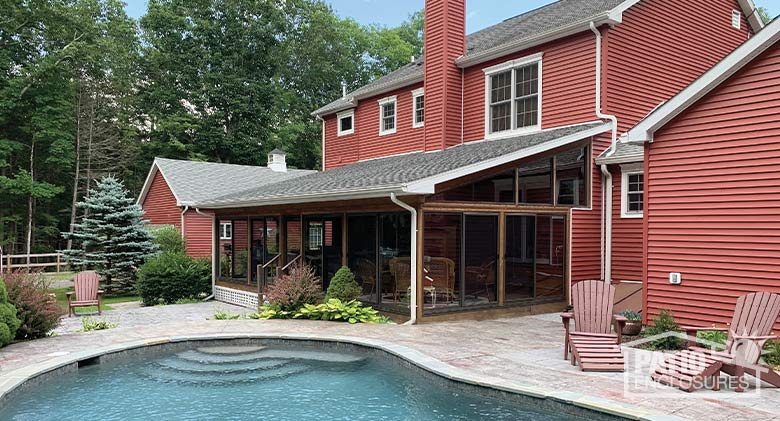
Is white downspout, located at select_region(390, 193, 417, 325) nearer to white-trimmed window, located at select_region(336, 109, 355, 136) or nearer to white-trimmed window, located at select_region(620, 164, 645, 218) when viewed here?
white-trimmed window, located at select_region(620, 164, 645, 218)

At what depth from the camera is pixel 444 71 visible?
13.9 meters

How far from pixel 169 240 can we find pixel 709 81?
1745cm

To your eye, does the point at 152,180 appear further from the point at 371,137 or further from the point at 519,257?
the point at 519,257

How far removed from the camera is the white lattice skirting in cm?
1348

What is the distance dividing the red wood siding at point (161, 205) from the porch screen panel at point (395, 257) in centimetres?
1367

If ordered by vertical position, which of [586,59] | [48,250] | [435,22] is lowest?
[48,250]

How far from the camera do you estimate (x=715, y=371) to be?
5.35 m

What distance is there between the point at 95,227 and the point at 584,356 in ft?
53.7

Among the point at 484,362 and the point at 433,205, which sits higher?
Result: the point at 433,205

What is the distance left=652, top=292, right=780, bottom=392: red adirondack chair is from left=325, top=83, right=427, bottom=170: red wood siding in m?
10.0

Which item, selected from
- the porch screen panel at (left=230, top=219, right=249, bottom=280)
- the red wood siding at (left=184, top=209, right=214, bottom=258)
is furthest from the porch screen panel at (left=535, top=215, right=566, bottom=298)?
the red wood siding at (left=184, top=209, right=214, bottom=258)

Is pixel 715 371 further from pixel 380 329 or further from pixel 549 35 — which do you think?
pixel 549 35

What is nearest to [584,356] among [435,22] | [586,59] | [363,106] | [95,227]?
[586,59]

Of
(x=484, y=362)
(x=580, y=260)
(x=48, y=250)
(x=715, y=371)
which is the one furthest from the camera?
(x=48, y=250)
